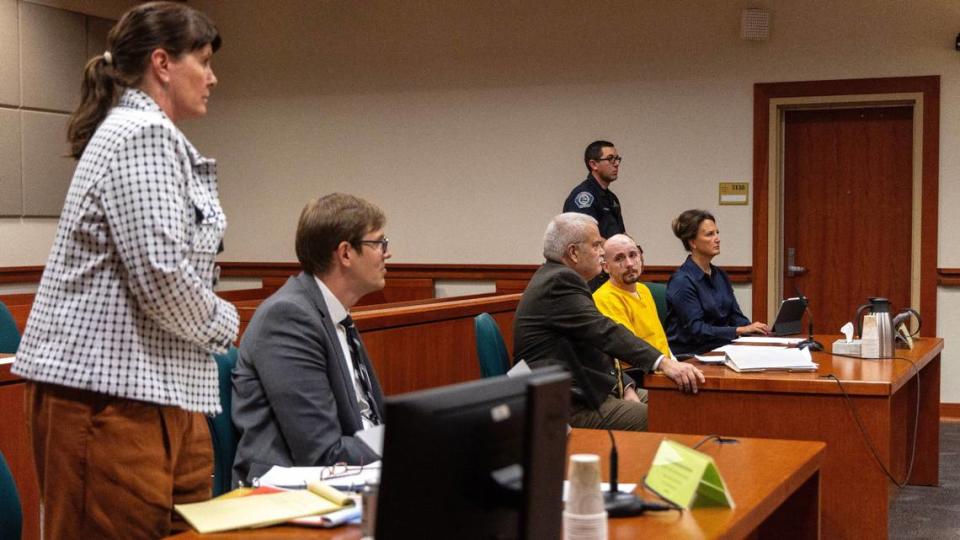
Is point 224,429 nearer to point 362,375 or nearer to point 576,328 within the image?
point 362,375

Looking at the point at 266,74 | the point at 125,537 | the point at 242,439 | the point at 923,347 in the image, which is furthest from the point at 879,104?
the point at 125,537

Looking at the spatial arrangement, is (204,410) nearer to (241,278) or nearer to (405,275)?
(405,275)

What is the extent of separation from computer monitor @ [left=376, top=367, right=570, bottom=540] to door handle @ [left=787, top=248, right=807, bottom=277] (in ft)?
20.4

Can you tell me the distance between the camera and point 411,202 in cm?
817

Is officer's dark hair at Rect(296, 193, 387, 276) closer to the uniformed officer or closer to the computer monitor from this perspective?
the computer monitor

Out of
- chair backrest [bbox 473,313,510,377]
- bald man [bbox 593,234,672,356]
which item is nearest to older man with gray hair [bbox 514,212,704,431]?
chair backrest [bbox 473,313,510,377]

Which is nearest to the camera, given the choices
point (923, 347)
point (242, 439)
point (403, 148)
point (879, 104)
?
point (242, 439)

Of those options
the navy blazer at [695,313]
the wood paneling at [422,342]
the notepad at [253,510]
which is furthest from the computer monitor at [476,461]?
the navy blazer at [695,313]

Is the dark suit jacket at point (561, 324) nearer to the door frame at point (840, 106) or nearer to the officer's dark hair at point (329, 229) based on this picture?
the officer's dark hair at point (329, 229)

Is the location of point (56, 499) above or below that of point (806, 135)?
below

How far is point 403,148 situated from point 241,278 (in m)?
1.67

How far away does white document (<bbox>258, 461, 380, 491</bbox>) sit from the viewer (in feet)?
6.56

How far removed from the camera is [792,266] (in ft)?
24.2

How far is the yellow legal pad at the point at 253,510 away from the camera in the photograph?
174cm
